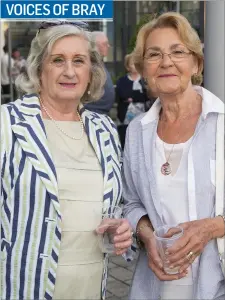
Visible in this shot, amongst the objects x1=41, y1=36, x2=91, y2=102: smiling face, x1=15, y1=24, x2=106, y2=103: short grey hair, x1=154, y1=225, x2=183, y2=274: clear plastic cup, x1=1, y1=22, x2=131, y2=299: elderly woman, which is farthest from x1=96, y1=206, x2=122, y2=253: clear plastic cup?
x1=15, y1=24, x2=106, y2=103: short grey hair

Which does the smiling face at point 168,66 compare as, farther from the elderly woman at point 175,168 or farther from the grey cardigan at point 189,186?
the grey cardigan at point 189,186

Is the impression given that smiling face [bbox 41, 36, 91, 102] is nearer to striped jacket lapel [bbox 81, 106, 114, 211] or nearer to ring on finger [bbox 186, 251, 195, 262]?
striped jacket lapel [bbox 81, 106, 114, 211]

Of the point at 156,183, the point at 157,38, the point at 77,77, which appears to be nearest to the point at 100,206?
the point at 156,183

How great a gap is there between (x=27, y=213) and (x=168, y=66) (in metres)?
0.88

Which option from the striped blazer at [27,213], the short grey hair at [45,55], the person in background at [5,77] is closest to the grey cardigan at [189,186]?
the short grey hair at [45,55]

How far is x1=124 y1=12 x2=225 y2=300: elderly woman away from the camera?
2.18 meters

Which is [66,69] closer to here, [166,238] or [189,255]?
[166,238]

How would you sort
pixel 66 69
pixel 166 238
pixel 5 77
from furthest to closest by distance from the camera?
pixel 5 77, pixel 66 69, pixel 166 238

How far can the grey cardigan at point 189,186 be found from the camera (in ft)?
7.16

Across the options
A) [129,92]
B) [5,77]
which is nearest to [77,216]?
[129,92]

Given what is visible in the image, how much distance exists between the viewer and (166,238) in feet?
6.95

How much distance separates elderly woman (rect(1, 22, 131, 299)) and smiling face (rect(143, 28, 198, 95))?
32cm

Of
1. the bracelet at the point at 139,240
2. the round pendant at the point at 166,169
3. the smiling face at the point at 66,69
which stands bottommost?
the bracelet at the point at 139,240

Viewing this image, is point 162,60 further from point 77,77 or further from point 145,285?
point 145,285
